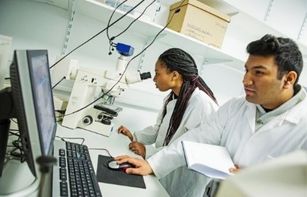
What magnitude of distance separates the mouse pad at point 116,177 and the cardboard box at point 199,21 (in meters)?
1.07

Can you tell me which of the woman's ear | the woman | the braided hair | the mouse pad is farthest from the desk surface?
the woman's ear

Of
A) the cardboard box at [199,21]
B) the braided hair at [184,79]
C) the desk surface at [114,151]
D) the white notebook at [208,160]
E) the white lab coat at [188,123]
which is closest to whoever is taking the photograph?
the desk surface at [114,151]

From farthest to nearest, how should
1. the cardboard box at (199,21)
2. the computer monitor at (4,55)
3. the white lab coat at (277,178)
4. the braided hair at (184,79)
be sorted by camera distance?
the cardboard box at (199,21), the braided hair at (184,79), the computer monitor at (4,55), the white lab coat at (277,178)

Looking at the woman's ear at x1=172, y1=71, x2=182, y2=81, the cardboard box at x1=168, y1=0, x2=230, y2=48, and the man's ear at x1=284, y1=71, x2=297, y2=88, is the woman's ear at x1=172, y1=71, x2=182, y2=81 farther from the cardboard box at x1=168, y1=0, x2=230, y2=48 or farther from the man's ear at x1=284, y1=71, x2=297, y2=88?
the man's ear at x1=284, y1=71, x2=297, y2=88

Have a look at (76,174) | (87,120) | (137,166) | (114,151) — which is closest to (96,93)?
(87,120)

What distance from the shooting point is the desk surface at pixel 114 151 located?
894mm

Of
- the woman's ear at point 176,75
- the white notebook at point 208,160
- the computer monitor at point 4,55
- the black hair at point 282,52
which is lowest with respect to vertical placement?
the white notebook at point 208,160

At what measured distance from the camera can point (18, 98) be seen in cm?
56

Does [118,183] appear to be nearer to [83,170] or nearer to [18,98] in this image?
[83,170]

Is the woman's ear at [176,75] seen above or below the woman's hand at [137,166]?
above

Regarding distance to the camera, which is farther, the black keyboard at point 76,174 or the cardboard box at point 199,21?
the cardboard box at point 199,21

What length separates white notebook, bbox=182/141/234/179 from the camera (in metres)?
0.99

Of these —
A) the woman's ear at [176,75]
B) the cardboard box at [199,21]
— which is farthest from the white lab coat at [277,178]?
the cardboard box at [199,21]

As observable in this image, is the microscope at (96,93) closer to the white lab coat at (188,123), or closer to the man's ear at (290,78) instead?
the white lab coat at (188,123)
